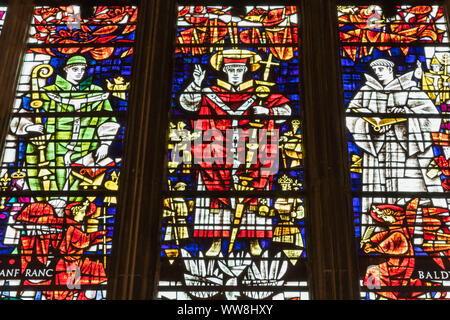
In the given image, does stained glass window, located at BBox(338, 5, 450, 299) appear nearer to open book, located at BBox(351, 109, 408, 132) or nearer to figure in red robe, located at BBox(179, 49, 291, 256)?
open book, located at BBox(351, 109, 408, 132)

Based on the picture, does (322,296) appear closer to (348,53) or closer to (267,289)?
(267,289)

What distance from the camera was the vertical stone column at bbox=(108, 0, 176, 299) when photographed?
7152 mm

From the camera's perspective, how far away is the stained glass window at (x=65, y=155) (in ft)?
24.5

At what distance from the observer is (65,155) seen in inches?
321

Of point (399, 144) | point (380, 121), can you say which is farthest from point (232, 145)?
point (399, 144)

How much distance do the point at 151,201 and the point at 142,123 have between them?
0.87 meters

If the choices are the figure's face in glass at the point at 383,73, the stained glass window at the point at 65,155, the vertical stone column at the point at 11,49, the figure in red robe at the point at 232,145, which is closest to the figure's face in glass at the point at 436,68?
the figure's face in glass at the point at 383,73

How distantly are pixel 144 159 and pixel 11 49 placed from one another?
2167mm

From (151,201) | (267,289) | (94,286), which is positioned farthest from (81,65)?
(267,289)

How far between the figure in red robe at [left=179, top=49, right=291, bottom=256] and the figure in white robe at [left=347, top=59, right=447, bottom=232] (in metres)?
0.87

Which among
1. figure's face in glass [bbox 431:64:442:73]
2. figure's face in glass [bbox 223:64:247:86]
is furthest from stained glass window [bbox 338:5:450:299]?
figure's face in glass [bbox 223:64:247:86]

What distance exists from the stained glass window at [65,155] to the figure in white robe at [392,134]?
2536 millimetres

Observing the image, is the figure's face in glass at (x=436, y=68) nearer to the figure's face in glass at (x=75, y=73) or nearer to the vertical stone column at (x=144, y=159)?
the vertical stone column at (x=144, y=159)

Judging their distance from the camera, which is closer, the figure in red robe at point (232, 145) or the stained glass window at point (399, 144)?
the stained glass window at point (399, 144)
